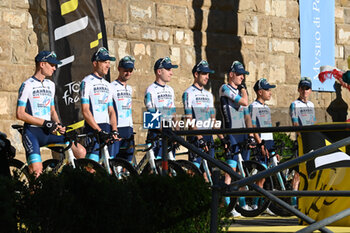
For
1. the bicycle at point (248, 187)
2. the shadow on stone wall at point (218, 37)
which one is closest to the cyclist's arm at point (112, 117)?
the bicycle at point (248, 187)

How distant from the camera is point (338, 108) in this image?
18.8 meters

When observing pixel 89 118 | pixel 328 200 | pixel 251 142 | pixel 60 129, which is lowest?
pixel 328 200

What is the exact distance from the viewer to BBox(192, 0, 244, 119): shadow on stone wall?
15.9 meters

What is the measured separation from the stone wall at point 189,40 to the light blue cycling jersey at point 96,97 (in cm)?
258

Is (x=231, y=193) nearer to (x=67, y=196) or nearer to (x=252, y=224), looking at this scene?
(x=67, y=196)

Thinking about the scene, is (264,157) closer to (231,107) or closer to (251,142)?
(251,142)

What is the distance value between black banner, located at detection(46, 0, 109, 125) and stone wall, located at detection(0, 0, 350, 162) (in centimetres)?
106

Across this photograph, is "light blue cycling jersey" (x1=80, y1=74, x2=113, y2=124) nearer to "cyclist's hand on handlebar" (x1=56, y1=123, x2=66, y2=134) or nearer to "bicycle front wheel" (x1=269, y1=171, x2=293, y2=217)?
"cyclist's hand on handlebar" (x1=56, y1=123, x2=66, y2=134)

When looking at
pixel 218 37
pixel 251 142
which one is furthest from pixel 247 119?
pixel 218 37

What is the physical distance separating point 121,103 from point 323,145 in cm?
310

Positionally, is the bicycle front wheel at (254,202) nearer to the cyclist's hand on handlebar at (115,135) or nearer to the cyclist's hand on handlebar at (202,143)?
the cyclist's hand on handlebar at (202,143)

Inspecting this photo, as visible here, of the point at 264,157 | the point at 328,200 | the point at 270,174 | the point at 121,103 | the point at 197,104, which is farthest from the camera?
the point at 264,157

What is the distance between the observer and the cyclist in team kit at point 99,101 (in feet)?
34.0

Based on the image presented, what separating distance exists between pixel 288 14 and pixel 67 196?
13318 millimetres
